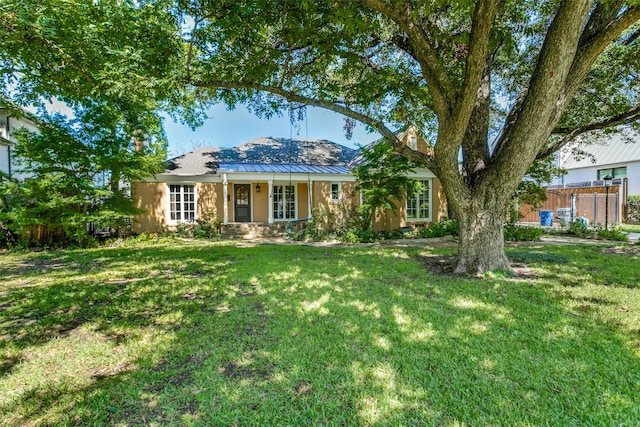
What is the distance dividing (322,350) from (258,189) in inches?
527

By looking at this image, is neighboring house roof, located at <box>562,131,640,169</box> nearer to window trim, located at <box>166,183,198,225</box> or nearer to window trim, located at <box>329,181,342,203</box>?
window trim, located at <box>329,181,342,203</box>

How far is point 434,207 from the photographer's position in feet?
50.9

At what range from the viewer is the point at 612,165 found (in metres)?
19.7

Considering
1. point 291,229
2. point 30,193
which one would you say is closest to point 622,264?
point 291,229

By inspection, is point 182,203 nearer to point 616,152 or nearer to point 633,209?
point 633,209

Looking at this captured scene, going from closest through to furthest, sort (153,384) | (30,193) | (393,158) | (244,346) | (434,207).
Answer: (153,384) < (244,346) < (30,193) < (393,158) < (434,207)

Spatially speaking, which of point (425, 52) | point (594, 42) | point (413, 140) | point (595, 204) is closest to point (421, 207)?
point (413, 140)

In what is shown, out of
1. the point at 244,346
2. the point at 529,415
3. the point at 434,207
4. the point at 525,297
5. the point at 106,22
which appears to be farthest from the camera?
the point at 434,207

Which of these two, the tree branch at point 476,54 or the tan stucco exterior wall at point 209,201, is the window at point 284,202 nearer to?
the tan stucco exterior wall at point 209,201

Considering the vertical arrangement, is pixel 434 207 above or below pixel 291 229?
above

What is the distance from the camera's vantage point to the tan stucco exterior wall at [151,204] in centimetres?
1302

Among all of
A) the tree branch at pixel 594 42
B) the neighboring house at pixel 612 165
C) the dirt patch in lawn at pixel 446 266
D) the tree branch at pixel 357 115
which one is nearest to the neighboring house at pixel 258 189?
the dirt patch in lawn at pixel 446 266

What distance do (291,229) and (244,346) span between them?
10565 millimetres

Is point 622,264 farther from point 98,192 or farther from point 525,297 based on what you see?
point 98,192
